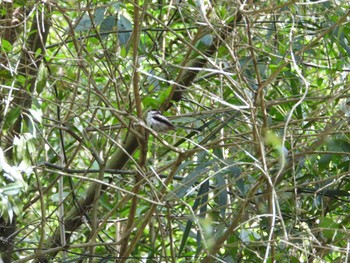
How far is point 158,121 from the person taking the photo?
3459 millimetres

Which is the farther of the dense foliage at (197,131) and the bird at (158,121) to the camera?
the bird at (158,121)

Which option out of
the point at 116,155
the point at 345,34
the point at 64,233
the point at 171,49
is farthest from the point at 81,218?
the point at 171,49

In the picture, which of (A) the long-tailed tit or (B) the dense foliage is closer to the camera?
(B) the dense foliage

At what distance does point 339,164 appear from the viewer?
332 centimetres

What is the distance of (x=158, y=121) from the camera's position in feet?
11.3

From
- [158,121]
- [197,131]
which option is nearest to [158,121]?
[158,121]

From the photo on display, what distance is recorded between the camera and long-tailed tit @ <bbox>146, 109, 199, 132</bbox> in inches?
134

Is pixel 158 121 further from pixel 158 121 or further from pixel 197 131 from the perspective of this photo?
pixel 197 131

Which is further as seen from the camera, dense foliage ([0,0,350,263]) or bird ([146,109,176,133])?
bird ([146,109,176,133])

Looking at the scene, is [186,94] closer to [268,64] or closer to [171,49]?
[268,64]

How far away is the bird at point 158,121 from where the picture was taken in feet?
11.1

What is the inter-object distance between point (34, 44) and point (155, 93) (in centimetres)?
64

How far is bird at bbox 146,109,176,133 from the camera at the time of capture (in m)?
3.40

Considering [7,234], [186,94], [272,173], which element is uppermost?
[186,94]
